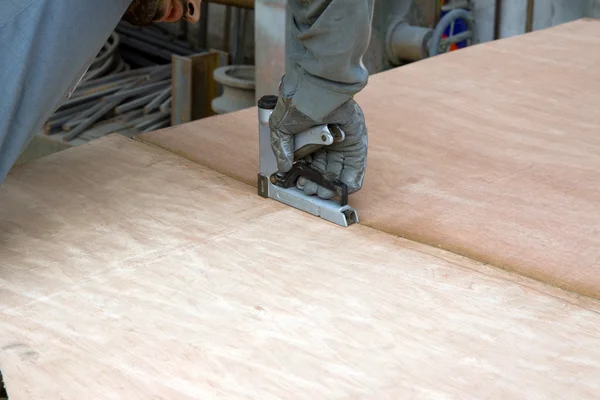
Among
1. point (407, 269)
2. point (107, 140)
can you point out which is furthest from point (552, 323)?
point (107, 140)

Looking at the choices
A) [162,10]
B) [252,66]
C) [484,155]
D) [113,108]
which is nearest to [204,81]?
[252,66]

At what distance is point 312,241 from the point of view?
6.19ft

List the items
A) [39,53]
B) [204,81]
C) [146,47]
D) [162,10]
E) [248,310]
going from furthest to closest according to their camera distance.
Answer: [146,47] < [204,81] < [162,10] < [39,53] < [248,310]

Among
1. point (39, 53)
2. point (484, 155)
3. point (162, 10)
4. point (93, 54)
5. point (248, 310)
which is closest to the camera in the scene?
point (248, 310)

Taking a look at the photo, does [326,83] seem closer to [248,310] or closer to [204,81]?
[248,310]

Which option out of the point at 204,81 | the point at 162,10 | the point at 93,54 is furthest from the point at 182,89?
the point at 93,54

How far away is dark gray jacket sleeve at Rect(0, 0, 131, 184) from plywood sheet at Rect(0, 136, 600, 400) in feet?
0.86

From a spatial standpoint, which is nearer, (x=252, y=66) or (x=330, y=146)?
(x=330, y=146)

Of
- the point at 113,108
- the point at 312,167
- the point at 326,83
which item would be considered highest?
the point at 326,83

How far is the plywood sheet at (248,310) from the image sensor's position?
1397 millimetres

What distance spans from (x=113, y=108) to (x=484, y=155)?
3.31m

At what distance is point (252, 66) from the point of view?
185 inches

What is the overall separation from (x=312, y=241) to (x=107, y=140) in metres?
0.80

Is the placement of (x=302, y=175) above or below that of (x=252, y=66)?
above
